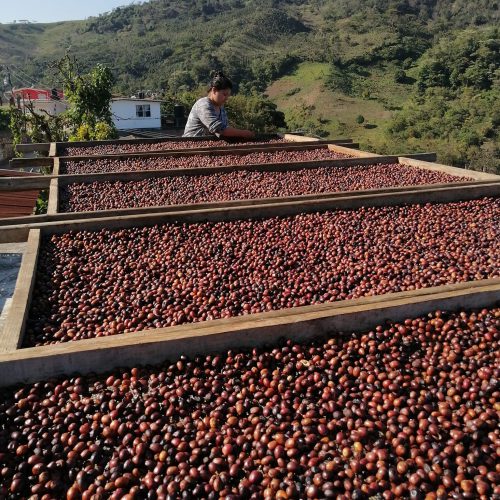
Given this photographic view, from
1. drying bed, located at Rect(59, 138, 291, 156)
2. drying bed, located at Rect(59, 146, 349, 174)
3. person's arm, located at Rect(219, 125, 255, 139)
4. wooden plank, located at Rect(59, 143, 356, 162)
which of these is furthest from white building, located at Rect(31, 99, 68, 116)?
drying bed, located at Rect(59, 146, 349, 174)

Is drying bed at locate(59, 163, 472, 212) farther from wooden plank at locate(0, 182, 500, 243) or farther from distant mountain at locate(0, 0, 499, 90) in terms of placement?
distant mountain at locate(0, 0, 499, 90)

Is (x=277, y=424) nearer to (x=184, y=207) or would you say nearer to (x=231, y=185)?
(x=184, y=207)

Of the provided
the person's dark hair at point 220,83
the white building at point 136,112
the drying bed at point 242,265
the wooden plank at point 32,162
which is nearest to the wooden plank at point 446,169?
the drying bed at point 242,265

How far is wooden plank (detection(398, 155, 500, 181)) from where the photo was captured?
536 centimetres

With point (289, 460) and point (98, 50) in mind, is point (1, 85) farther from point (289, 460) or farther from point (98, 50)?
point (289, 460)

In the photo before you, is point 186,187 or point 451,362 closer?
point 451,362

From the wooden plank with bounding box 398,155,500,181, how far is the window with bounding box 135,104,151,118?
32.5 meters

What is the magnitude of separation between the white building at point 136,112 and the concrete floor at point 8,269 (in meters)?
33.5

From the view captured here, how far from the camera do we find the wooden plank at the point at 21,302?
2170mm

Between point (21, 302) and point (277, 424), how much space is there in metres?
1.59

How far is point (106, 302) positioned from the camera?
2.79 metres

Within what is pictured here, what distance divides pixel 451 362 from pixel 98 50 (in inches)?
3728

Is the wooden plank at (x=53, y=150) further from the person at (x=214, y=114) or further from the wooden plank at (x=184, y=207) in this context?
the wooden plank at (x=184, y=207)

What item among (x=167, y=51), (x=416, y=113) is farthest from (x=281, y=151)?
(x=167, y=51)
